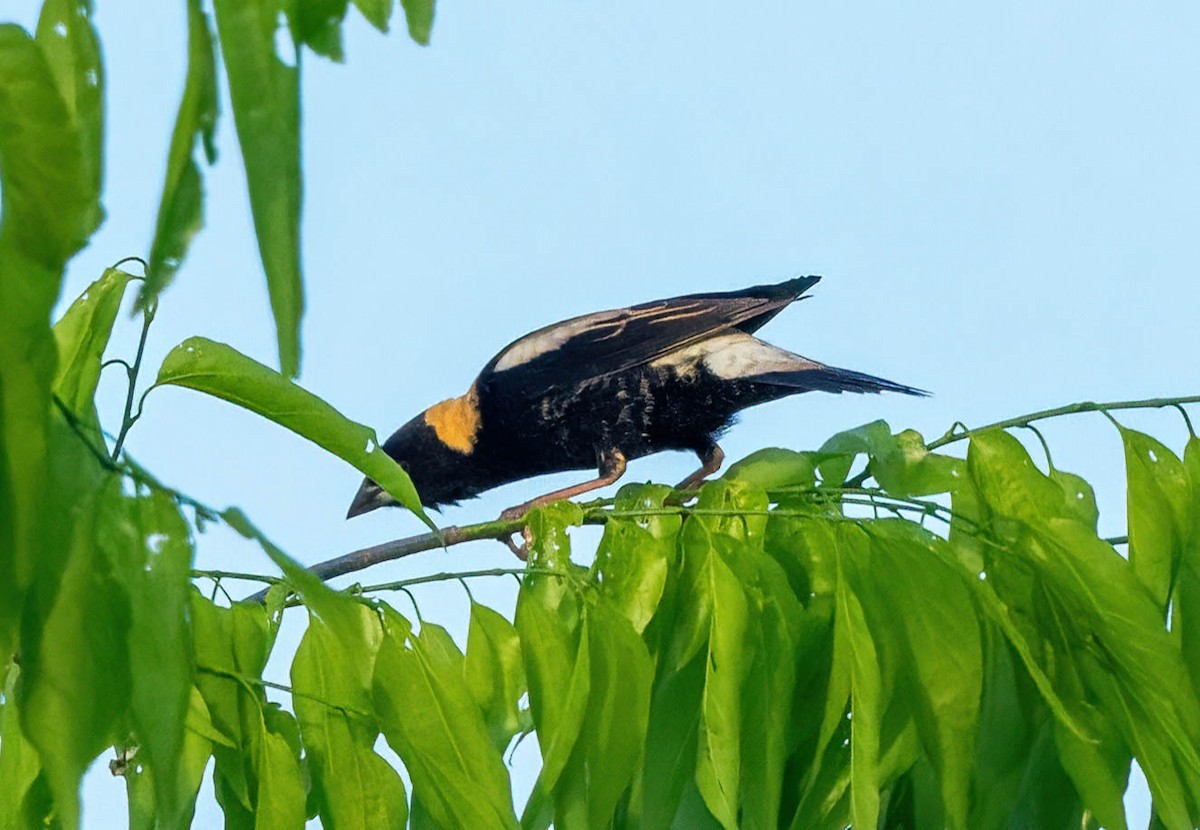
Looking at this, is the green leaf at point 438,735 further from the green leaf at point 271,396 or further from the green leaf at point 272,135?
the green leaf at point 272,135

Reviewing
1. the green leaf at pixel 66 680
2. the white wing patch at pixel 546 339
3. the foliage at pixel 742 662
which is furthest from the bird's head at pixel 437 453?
the green leaf at pixel 66 680

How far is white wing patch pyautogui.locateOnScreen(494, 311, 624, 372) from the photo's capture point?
12.2 feet

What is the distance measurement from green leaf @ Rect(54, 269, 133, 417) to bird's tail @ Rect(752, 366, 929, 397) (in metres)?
1.77

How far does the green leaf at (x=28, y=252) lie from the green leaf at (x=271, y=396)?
1.57ft

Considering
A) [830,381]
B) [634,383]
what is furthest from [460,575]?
[634,383]

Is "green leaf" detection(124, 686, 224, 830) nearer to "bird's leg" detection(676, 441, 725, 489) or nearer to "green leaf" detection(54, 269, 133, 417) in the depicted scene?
"green leaf" detection(54, 269, 133, 417)

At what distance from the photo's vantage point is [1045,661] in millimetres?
1531

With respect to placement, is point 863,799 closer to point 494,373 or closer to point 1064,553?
point 1064,553

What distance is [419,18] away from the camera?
2.29 feet

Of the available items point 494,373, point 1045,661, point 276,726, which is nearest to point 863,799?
point 1045,661

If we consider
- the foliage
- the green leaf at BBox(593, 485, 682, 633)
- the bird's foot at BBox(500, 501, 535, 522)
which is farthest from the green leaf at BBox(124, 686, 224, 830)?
the bird's foot at BBox(500, 501, 535, 522)

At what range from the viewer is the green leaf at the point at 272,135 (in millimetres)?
545

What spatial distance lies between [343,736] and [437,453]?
2914 mm

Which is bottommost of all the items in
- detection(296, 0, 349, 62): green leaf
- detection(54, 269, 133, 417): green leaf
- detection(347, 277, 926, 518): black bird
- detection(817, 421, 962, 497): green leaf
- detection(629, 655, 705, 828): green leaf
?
detection(629, 655, 705, 828): green leaf
